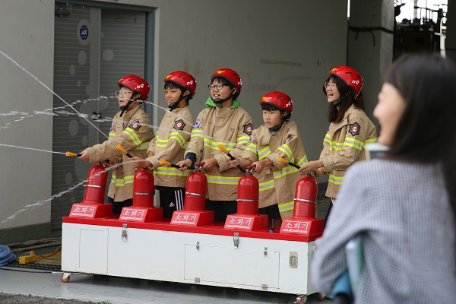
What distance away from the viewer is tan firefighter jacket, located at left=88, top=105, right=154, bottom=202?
7090 mm

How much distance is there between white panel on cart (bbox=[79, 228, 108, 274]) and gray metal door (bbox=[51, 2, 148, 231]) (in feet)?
6.96

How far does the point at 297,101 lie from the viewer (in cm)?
1339

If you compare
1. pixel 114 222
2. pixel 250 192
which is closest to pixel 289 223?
pixel 250 192

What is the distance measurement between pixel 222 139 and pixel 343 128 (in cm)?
116

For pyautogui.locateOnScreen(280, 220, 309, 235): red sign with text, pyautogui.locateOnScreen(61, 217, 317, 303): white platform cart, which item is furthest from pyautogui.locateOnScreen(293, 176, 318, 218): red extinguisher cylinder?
pyautogui.locateOnScreen(61, 217, 317, 303): white platform cart

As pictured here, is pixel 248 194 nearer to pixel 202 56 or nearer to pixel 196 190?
pixel 196 190

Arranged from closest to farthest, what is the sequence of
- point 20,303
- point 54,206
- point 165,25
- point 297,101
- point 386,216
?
1. point 386,216
2. point 20,303
3. point 54,206
4. point 165,25
5. point 297,101

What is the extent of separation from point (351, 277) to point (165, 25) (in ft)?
27.6

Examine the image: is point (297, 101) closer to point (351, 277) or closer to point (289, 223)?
point (289, 223)

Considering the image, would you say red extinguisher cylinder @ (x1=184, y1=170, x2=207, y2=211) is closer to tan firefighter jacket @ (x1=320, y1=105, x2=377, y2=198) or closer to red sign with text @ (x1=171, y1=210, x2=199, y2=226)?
red sign with text @ (x1=171, y1=210, x2=199, y2=226)

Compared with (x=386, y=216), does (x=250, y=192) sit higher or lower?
lower

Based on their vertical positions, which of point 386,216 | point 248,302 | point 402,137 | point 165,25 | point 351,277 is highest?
point 165,25

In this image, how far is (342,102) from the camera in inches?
249

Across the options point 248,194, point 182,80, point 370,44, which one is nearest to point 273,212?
point 248,194
